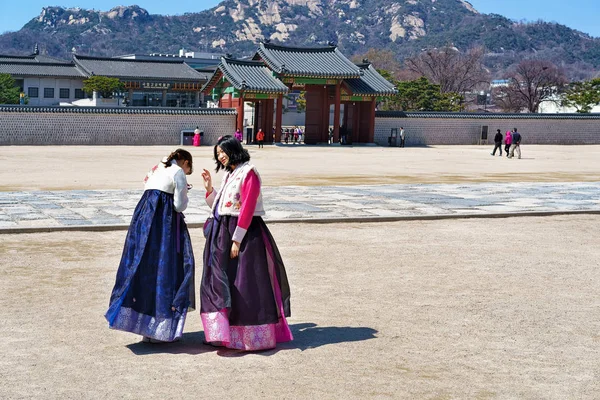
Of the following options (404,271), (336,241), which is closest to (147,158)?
(336,241)

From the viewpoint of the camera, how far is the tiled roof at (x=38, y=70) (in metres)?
61.8

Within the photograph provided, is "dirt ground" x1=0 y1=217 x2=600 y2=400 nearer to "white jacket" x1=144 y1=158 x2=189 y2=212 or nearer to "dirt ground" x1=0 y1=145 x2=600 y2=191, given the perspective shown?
"white jacket" x1=144 y1=158 x2=189 y2=212

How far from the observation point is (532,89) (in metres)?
82.2

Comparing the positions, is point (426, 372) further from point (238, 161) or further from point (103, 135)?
point (103, 135)

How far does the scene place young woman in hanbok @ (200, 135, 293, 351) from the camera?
6.22 m

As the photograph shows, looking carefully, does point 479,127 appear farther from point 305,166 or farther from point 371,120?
point 305,166

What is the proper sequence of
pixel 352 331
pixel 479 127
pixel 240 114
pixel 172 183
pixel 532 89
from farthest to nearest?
pixel 532 89 < pixel 479 127 < pixel 240 114 < pixel 352 331 < pixel 172 183

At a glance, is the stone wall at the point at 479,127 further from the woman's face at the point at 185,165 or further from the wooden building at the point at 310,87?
the woman's face at the point at 185,165

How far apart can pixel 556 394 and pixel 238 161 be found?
2853 millimetres

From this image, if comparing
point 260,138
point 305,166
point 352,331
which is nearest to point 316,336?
point 352,331

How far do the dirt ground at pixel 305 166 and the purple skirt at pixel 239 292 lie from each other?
12372 mm

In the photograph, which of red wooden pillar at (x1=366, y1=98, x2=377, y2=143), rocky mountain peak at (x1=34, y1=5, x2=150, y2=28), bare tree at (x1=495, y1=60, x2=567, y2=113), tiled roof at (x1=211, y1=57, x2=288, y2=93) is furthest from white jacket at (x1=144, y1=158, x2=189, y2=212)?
rocky mountain peak at (x1=34, y1=5, x2=150, y2=28)

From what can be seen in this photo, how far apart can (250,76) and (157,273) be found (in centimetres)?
3638

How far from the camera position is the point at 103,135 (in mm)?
39375
